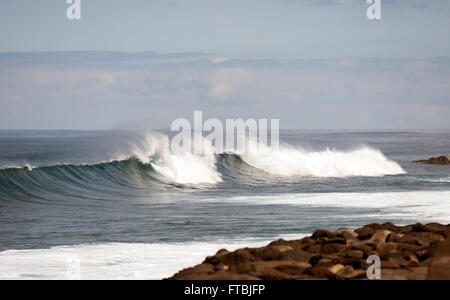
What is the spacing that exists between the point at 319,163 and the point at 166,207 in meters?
18.8

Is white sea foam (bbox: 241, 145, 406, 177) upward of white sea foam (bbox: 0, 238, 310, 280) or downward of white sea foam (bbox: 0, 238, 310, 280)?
upward

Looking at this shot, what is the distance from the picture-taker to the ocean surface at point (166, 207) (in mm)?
10383

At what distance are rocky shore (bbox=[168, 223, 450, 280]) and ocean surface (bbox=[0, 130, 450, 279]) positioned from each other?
1.81 m

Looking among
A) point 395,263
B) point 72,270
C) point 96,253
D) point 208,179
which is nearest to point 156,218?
→ point 96,253

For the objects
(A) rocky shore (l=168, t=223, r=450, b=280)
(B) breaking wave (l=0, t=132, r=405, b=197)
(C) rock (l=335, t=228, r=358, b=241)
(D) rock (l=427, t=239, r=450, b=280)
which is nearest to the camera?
(D) rock (l=427, t=239, r=450, b=280)

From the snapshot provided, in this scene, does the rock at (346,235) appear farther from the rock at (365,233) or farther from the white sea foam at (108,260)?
the white sea foam at (108,260)

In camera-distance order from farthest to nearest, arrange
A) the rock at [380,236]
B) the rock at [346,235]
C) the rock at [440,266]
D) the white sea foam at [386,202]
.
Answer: the white sea foam at [386,202] < the rock at [346,235] < the rock at [380,236] < the rock at [440,266]

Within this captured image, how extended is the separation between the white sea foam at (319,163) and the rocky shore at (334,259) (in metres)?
24.8

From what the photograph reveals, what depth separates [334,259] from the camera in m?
6.90

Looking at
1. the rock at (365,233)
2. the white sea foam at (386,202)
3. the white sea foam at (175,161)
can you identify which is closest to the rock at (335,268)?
the rock at (365,233)

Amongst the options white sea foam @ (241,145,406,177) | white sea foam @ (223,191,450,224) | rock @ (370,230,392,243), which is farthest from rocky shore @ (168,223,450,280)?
white sea foam @ (241,145,406,177)

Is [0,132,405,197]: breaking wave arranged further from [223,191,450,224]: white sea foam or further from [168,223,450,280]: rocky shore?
[168,223,450,280]: rocky shore

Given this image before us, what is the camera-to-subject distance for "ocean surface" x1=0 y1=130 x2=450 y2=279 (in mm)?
10383
